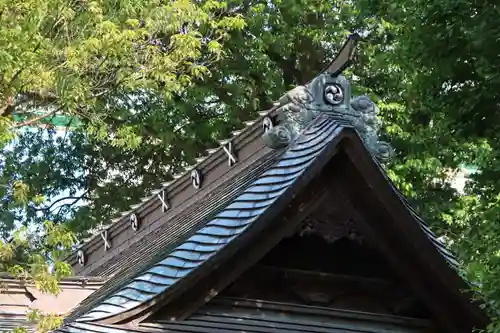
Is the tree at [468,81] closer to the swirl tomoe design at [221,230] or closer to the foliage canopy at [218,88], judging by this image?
the foliage canopy at [218,88]

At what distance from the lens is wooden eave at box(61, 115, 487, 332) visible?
4867mm

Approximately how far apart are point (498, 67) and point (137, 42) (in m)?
3.86

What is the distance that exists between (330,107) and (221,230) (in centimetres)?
149

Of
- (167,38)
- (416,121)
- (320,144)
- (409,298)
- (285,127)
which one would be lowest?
(409,298)

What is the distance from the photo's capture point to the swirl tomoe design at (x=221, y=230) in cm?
479

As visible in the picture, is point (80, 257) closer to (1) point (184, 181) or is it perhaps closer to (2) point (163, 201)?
(2) point (163, 201)

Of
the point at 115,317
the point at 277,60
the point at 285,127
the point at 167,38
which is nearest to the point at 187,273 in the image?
the point at 115,317

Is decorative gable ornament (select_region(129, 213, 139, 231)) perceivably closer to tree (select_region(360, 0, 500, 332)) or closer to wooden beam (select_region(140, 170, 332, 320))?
tree (select_region(360, 0, 500, 332))

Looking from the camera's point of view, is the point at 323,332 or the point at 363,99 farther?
the point at 363,99

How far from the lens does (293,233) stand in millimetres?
5305

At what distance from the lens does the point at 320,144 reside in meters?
5.31

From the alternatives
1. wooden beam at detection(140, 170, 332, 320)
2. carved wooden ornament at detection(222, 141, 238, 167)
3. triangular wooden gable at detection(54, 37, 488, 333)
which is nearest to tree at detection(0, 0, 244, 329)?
triangular wooden gable at detection(54, 37, 488, 333)

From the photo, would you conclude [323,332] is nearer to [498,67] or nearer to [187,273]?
[187,273]

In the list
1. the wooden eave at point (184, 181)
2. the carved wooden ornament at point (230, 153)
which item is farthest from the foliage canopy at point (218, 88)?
the carved wooden ornament at point (230, 153)
